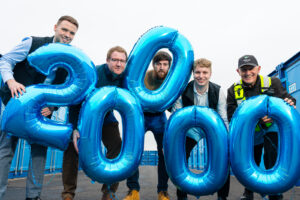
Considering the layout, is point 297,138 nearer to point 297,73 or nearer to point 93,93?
point 93,93

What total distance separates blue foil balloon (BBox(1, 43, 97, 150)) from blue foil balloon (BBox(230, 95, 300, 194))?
1.37 meters

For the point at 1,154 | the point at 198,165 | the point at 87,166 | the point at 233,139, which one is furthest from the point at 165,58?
the point at 198,165

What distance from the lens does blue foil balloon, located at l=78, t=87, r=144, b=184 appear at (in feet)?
5.83

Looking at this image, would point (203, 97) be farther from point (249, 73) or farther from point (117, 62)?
point (117, 62)

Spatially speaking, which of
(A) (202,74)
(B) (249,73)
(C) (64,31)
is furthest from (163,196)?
(C) (64,31)

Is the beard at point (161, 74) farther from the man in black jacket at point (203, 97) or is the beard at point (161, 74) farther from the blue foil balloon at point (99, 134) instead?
the blue foil balloon at point (99, 134)

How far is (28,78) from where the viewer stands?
6.91 feet

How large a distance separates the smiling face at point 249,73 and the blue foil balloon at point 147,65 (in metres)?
0.66

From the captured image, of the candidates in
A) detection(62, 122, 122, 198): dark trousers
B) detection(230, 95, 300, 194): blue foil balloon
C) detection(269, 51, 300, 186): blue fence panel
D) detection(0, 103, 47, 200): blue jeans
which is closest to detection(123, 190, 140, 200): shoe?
detection(62, 122, 122, 198): dark trousers

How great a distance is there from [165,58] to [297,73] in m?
3.45

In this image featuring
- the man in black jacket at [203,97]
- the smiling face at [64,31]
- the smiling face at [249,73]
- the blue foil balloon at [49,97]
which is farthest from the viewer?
the smiling face at [249,73]

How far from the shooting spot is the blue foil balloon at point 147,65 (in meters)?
2.03

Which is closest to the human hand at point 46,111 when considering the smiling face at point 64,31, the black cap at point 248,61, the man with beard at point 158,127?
the smiling face at point 64,31

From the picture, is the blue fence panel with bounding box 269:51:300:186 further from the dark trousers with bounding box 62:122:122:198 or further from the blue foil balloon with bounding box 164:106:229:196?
the dark trousers with bounding box 62:122:122:198
